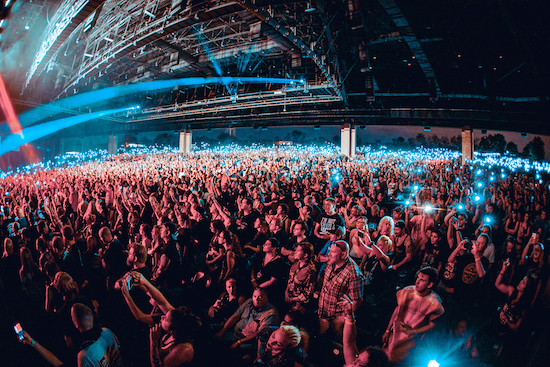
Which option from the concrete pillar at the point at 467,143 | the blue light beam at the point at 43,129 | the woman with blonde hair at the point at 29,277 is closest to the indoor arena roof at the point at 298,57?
the concrete pillar at the point at 467,143

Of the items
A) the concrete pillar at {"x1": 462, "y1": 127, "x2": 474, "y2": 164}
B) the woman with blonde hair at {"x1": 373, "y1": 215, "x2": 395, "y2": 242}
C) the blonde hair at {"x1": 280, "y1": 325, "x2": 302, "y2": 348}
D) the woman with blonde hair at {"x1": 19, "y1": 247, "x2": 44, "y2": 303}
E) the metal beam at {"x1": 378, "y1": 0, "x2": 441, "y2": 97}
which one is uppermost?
the metal beam at {"x1": 378, "y1": 0, "x2": 441, "y2": 97}

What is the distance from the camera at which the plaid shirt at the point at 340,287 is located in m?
2.79

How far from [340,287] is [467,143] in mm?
19952

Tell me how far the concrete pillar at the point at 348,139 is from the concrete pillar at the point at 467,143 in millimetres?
6910

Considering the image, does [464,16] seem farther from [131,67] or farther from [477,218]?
[131,67]

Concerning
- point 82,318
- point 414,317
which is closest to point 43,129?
point 82,318

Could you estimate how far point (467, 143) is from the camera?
18.2 metres

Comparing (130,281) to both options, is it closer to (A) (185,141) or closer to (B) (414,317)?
(B) (414,317)

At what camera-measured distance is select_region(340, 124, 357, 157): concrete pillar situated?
65.2 ft

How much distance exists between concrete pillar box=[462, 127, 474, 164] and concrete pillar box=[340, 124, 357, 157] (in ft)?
22.7

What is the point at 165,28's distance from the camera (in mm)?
8172

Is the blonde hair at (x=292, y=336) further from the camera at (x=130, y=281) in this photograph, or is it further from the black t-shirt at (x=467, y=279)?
the black t-shirt at (x=467, y=279)

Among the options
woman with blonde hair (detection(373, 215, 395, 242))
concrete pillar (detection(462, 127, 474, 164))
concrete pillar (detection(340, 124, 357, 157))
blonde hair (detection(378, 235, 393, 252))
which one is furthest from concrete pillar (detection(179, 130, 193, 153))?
blonde hair (detection(378, 235, 393, 252))

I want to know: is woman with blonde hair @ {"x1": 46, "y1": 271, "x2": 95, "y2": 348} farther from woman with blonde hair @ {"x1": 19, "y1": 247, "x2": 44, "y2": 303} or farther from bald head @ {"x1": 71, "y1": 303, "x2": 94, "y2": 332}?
woman with blonde hair @ {"x1": 19, "y1": 247, "x2": 44, "y2": 303}
